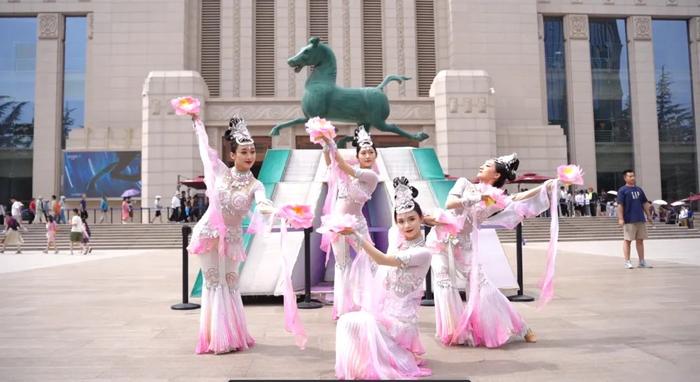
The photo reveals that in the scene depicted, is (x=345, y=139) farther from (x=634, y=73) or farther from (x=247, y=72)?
(x=634, y=73)

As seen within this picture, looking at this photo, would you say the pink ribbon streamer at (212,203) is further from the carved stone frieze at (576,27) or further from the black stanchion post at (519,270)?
the carved stone frieze at (576,27)

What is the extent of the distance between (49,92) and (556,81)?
30356mm

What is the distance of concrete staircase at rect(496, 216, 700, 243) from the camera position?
22.3 m

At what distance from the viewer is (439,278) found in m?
5.17

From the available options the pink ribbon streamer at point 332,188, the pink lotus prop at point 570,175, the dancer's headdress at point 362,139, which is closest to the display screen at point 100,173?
the pink ribbon streamer at point 332,188

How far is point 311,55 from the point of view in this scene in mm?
10203

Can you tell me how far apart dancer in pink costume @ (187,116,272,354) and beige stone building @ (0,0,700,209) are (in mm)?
22974

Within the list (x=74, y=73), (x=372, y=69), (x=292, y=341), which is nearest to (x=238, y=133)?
(x=292, y=341)

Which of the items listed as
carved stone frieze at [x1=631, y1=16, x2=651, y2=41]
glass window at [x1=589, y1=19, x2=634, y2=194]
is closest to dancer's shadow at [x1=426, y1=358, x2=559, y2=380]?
glass window at [x1=589, y1=19, x2=634, y2=194]

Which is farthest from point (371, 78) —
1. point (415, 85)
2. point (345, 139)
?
point (345, 139)

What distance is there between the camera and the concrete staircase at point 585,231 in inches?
877

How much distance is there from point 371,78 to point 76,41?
57.7 feet

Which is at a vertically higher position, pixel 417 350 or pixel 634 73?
pixel 634 73

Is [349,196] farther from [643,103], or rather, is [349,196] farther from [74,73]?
[643,103]
